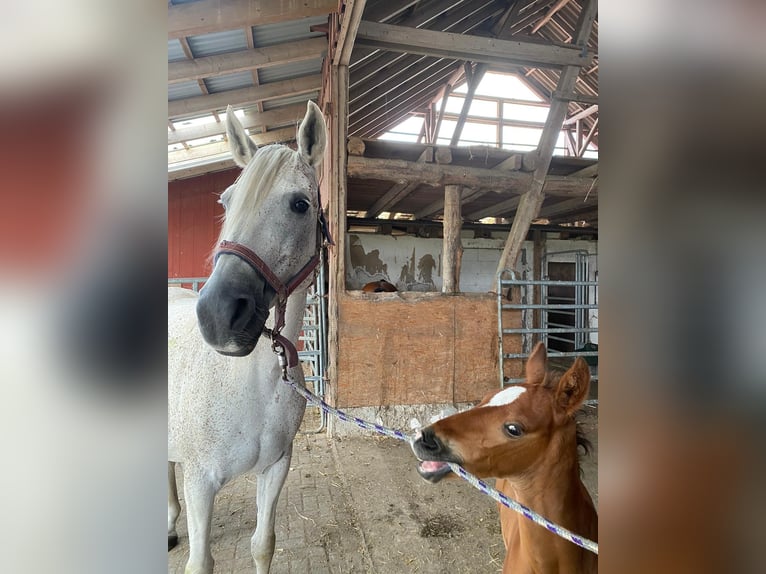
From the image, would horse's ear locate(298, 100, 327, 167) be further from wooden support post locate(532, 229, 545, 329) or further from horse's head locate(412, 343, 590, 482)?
wooden support post locate(532, 229, 545, 329)

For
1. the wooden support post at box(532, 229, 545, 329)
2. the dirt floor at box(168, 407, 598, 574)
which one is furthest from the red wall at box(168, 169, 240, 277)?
the wooden support post at box(532, 229, 545, 329)

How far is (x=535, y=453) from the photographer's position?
1.16 m

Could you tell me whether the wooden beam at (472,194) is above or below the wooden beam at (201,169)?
below

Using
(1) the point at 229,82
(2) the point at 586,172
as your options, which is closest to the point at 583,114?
(2) the point at 586,172

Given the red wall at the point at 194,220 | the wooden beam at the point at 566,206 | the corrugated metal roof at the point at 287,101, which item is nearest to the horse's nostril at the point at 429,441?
the wooden beam at the point at 566,206

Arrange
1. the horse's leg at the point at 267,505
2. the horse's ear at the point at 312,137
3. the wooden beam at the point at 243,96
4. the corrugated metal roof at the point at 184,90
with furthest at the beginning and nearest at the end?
the wooden beam at the point at 243,96 < the corrugated metal roof at the point at 184,90 < the horse's leg at the point at 267,505 < the horse's ear at the point at 312,137

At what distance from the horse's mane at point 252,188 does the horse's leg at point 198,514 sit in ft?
2.84

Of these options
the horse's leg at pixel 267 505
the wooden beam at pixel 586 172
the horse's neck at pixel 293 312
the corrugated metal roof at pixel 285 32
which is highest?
the corrugated metal roof at pixel 285 32

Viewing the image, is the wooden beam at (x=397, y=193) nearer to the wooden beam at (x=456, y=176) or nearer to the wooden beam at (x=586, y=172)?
the wooden beam at (x=456, y=176)

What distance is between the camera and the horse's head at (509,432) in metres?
1.14

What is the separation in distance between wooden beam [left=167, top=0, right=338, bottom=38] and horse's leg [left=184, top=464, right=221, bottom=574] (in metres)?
2.90
